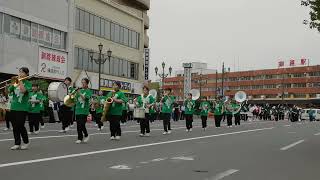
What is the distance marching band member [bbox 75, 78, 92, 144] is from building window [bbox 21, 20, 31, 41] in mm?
26635

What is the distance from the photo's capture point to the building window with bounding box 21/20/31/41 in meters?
41.1

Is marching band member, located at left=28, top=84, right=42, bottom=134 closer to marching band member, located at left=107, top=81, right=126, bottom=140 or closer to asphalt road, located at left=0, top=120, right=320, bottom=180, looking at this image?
marching band member, located at left=107, top=81, right=126, bottom=140

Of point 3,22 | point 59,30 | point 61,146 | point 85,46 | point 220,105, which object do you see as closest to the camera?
point 61,146

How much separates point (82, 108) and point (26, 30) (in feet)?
89.8

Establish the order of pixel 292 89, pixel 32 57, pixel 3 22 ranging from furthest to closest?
pixel 292 89
pixel 32 57
pixel 3 22

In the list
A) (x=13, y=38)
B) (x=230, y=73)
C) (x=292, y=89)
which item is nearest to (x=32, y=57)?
(x=13, y=38)

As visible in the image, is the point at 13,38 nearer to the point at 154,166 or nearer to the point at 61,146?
the point at 61,146

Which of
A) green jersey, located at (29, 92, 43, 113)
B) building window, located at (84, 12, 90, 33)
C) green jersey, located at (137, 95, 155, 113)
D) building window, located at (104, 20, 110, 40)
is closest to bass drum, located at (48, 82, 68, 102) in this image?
green jersey, located at (29, 92, 43, 113)

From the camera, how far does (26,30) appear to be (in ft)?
136

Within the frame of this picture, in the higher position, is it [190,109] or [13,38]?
[13,38]

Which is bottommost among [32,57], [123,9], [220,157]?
[220,157]

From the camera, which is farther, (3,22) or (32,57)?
(32,57)

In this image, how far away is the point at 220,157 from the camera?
40.6 feet

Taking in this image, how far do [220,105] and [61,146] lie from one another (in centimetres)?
1816
